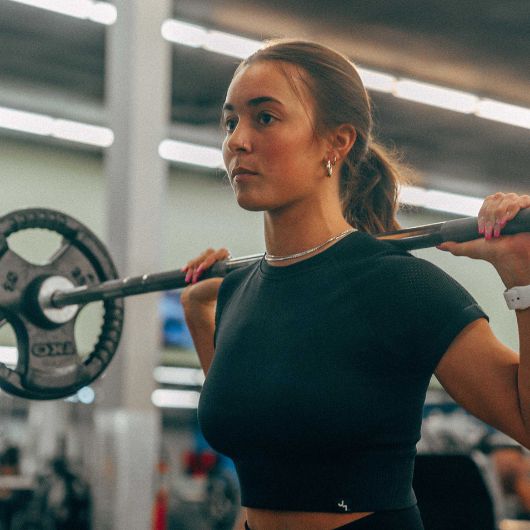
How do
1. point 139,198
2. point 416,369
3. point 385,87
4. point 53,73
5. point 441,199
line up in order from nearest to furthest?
1. point 416,369
2. point 139,198
3. point 385,87
4. point 53,73
5. point 441,199

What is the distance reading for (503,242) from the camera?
1228 millimetres

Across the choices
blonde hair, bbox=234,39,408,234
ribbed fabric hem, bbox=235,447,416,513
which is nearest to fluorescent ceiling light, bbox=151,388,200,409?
blonde hair, bbox=234,39,408,234

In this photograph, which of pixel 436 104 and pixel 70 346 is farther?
pixel 436 104

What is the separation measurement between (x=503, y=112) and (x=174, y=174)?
3.67 meters

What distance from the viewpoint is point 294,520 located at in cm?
128

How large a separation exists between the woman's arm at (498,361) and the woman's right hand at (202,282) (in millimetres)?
678

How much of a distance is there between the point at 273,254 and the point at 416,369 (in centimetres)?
34

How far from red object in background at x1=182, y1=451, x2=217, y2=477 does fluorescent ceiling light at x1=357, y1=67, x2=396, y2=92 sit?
408 centimetres

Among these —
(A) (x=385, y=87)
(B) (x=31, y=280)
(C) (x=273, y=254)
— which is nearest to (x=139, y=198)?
(B) (x=31, y=280)

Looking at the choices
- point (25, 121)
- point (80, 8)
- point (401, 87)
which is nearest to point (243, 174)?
point (80, 8)

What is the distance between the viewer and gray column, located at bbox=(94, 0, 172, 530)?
3.75 meters

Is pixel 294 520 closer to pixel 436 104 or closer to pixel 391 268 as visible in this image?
pixel 391 268

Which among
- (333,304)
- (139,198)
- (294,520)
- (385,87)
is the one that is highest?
(385,87)

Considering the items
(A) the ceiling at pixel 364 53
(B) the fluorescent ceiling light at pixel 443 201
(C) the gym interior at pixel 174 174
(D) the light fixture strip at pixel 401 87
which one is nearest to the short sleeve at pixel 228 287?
(C) the gym interior at pixel 174 174
